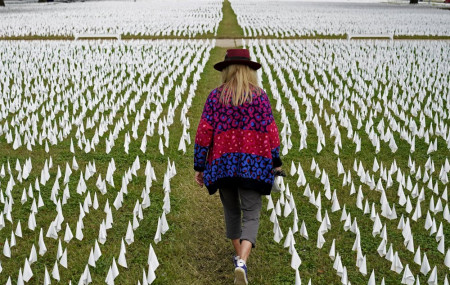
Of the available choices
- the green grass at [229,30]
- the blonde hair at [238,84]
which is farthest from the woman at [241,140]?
the green grass at [229,30]

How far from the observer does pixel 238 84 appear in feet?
12.4

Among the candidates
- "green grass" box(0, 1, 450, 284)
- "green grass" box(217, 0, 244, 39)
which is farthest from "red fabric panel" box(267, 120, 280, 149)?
"green grass" box(217, 0, 244, 39)

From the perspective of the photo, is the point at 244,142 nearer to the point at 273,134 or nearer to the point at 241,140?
the point at 241,140

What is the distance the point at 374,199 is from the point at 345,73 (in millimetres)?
8184

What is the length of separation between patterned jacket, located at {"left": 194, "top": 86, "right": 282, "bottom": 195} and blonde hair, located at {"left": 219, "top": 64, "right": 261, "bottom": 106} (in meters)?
0.05

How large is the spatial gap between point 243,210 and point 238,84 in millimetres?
1059

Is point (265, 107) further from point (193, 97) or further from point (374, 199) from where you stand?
point (193, 97)

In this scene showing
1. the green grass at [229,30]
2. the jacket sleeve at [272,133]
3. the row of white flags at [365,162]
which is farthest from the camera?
the green grass at [229,30]

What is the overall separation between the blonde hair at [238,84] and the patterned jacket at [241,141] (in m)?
0.05

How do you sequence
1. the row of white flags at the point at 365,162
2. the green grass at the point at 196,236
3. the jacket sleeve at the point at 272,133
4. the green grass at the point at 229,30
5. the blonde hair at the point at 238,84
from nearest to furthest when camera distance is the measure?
1. the blonde hair at the point at 238,84
2. the jacket sleeve at the point at 272,133
3. the green grass at the point at 196,236
4. the row of white flags at the point at 365,162
5. the green grass at the point at 229,30

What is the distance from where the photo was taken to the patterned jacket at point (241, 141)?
387 centimetres

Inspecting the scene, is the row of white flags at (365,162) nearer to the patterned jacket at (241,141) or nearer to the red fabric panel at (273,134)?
the patterned jacket at (241,141)

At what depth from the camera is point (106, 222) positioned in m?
5.11

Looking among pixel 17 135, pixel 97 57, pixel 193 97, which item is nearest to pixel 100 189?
pixel 17 135
